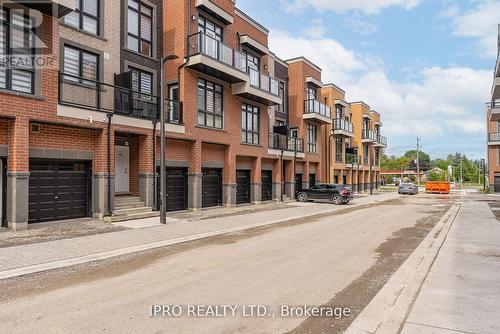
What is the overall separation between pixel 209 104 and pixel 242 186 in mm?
6537

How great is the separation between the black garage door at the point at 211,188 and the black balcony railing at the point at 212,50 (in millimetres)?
6413

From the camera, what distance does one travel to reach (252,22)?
24406 millimetres

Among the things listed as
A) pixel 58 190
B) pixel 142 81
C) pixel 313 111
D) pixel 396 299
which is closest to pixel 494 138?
pixel 313 111

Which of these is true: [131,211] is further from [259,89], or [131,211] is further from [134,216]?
[259,89]

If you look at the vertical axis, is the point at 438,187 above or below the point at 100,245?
above

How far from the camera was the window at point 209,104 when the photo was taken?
63.3 feet

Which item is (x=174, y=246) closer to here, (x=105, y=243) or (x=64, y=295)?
(x=105, y=243)

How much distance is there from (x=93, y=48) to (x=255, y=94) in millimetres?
10382

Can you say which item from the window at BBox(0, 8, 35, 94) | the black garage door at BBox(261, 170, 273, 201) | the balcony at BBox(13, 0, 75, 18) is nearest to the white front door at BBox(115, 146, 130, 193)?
the window at BBox(0, 8, 35, 94)

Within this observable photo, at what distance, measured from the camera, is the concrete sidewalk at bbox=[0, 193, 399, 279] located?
779cm

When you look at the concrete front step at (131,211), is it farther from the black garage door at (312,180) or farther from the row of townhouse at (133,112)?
the black garage door at (312,180)

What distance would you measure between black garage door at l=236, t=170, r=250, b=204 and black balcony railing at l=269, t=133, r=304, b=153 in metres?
3.26

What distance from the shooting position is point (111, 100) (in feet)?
50.3

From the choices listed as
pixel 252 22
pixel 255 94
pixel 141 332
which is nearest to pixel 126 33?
pixel 255 94
